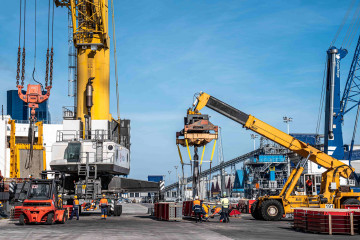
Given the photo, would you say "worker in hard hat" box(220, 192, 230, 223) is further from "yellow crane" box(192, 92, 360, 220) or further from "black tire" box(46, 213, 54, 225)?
"black tire" box(46, 213, 54, 225)

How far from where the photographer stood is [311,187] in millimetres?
33000

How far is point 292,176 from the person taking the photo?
3206cm

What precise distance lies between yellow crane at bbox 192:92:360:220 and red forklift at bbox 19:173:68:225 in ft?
33.0

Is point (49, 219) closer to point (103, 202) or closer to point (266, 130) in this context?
point (103, 202)

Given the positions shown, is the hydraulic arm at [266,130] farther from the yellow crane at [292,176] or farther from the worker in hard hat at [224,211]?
the worker in hard hat at [224,211]

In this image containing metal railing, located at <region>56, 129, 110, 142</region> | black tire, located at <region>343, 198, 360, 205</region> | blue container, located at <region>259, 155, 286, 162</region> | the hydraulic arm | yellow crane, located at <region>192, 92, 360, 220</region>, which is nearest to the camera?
black tire, located at <region>343, 198, 360, 205</region>

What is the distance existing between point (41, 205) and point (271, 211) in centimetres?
1422

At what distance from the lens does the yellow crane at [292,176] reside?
31.0 metres

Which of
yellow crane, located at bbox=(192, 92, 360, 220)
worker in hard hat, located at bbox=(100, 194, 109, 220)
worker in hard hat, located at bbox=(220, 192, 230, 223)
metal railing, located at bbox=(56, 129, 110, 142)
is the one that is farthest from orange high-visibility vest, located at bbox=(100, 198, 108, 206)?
yellow crane, located at bbox=(192, 92, 360, 220)

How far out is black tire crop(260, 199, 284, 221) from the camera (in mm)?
31234

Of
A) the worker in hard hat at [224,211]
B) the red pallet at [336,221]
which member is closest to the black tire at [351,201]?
the worker in hard hat at [224,211]

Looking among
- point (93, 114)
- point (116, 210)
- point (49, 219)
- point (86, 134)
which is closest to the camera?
point (49, 219)

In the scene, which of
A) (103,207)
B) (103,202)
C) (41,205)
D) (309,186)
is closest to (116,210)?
(103,202)

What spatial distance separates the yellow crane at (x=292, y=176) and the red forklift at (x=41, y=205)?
1006cm
